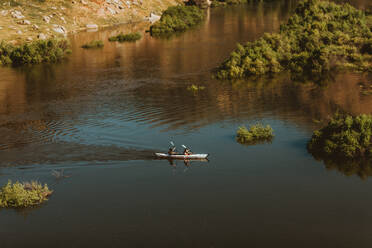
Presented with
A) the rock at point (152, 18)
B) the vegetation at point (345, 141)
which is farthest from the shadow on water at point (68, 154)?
the rock at point (152, 18)

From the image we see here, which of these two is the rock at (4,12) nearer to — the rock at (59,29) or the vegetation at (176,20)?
the rock at (59,29)

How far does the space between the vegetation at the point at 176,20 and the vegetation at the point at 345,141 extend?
90.9 meters

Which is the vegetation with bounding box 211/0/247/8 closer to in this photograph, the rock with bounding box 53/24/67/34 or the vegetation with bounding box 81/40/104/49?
the rock with bounding box 53/24/67/34

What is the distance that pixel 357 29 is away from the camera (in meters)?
88.4

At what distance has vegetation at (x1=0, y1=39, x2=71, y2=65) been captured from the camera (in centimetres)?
9738

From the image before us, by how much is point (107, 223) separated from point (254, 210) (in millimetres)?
10997

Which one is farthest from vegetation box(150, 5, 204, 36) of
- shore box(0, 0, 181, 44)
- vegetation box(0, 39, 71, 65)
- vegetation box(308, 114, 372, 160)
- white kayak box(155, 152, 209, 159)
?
vegetation box(308, 114, 372, 160)

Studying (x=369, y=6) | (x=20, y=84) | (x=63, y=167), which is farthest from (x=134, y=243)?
(x=369, y=6)

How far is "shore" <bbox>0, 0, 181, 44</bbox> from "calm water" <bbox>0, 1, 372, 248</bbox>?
46263mm

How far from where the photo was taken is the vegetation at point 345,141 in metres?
41.4

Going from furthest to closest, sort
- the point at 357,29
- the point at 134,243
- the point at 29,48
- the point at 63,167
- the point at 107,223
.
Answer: the point at 29,48 < the point at 357,29 < the point at 63,167 < the point at 107,223 < the point at 134,243

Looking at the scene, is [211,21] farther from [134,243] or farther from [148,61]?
[134,243]

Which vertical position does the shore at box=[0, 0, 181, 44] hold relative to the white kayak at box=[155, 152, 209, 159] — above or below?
above

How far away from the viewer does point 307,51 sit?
80.4 metres
